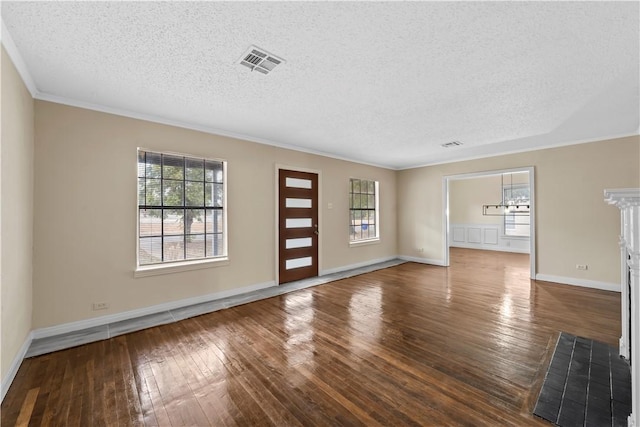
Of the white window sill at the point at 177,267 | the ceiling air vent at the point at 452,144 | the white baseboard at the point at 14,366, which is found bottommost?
the white baseboard at the point at 14,366

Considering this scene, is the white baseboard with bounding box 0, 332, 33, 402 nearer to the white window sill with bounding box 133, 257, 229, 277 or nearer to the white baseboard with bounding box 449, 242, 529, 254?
the white window sill with bounding box 133, 257, 229, 277

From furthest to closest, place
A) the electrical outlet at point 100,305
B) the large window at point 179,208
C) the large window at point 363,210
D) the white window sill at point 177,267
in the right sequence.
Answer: the large window at point 363,210, the large window at point 179,208, the white window sill at point 177,267, the electrical outlet at point 100,305

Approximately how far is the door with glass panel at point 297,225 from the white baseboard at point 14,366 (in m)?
3.13

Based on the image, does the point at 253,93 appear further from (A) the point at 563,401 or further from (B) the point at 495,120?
(A) the point at 563,401

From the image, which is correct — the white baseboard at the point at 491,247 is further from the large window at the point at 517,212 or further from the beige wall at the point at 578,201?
the beige wall at the point at 578,201

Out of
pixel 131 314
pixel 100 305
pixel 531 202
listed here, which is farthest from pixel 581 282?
pixel 100 305

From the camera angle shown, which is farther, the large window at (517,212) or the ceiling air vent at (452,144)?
the large window at (517,212)

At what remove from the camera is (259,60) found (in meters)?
2.23

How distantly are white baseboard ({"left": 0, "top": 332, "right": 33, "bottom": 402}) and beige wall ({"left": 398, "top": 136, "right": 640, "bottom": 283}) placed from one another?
7.40 m

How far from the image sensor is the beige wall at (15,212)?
1.99 metres

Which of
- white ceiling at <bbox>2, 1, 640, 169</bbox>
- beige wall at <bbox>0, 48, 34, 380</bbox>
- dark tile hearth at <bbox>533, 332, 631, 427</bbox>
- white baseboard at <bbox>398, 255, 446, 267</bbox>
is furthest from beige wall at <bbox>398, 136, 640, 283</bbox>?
beige wall at <bbox>0, 48, 34, 380</bbox>

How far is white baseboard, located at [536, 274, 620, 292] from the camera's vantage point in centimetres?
438

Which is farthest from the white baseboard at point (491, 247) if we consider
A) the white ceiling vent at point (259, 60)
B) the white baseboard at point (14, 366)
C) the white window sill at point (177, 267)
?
the white baseboard at point (14, 366)

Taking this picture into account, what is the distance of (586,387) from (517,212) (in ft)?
26.5
